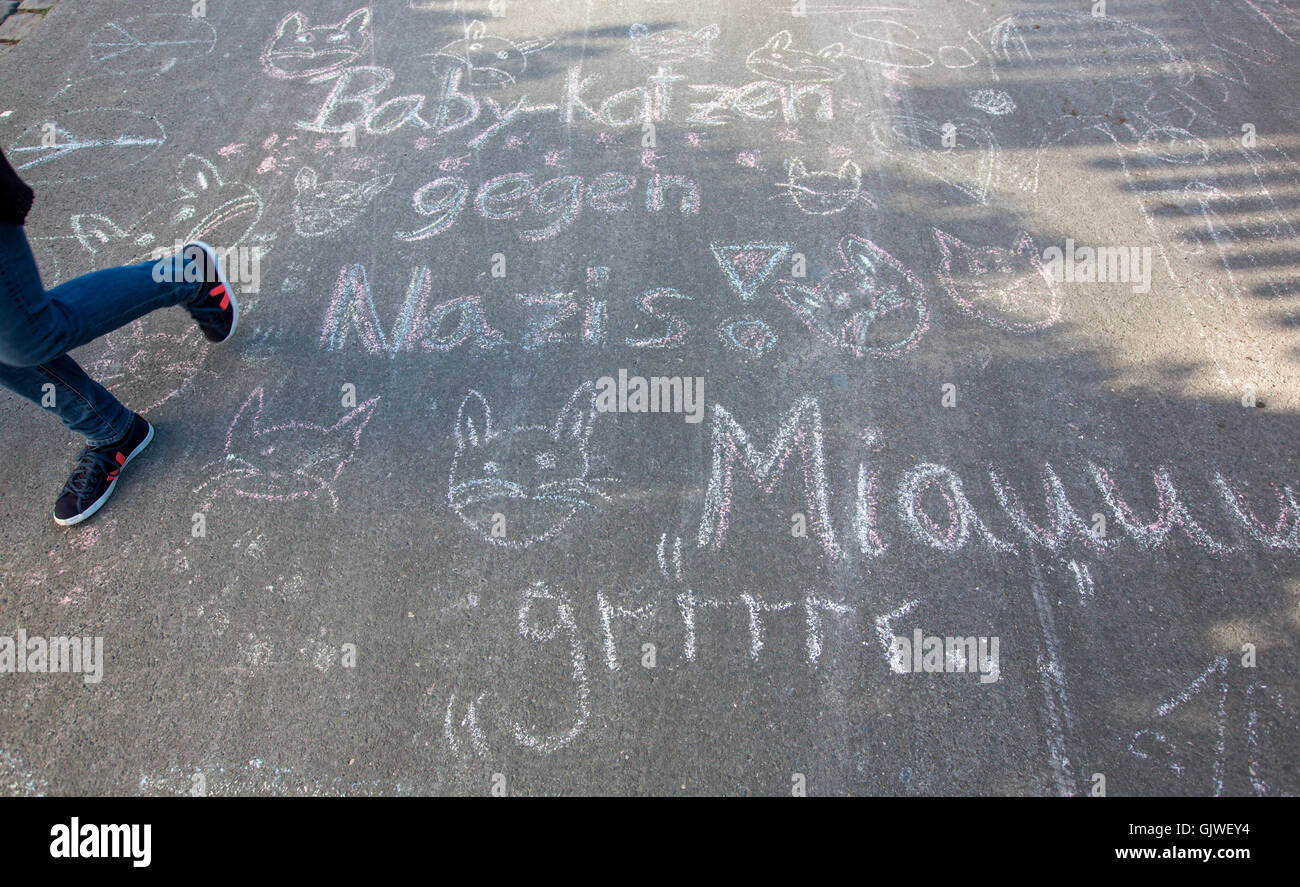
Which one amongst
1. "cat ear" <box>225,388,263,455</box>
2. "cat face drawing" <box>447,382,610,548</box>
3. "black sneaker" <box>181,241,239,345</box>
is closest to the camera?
"cat face drawing" <box>447,382,610,548</box>

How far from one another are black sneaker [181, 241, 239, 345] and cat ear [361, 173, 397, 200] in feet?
3.11

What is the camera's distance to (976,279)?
3.47 meters

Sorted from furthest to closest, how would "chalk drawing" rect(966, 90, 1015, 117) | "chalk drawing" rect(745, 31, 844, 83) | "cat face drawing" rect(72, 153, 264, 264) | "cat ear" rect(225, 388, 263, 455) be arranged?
"chalk drawing" rect(745, 31, 844, 83), "chalk drawing" rect(966, 90, 1015, 117), "cat face drawing" rect(72, 153, 264, 264), "cat ear" rect(225, 388, 263, 455)

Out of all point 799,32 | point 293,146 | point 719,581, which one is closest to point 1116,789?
point 719,581

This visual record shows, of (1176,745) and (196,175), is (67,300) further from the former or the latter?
(1176,745)

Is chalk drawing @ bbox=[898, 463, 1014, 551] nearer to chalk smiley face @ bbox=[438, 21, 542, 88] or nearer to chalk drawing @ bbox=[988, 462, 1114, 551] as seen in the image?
chalk drawing @ bbox=[988, 462, 1114, 551]

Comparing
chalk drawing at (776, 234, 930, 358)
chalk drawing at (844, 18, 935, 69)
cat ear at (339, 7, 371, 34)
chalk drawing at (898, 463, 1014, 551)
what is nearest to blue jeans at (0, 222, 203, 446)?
cat ear at (339, 7, 371, 34)

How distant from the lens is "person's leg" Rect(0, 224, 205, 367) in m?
2.50

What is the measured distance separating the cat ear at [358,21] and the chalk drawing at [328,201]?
1.70m

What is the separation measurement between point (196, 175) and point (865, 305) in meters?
4.00

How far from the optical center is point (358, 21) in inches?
199

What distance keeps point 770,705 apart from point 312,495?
2.07 meters

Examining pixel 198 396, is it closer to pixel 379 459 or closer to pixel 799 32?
pixel 379 459

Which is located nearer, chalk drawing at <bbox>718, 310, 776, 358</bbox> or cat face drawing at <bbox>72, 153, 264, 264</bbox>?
chalk drawing at <bbox>718, 310, 776, 358</bbox>
